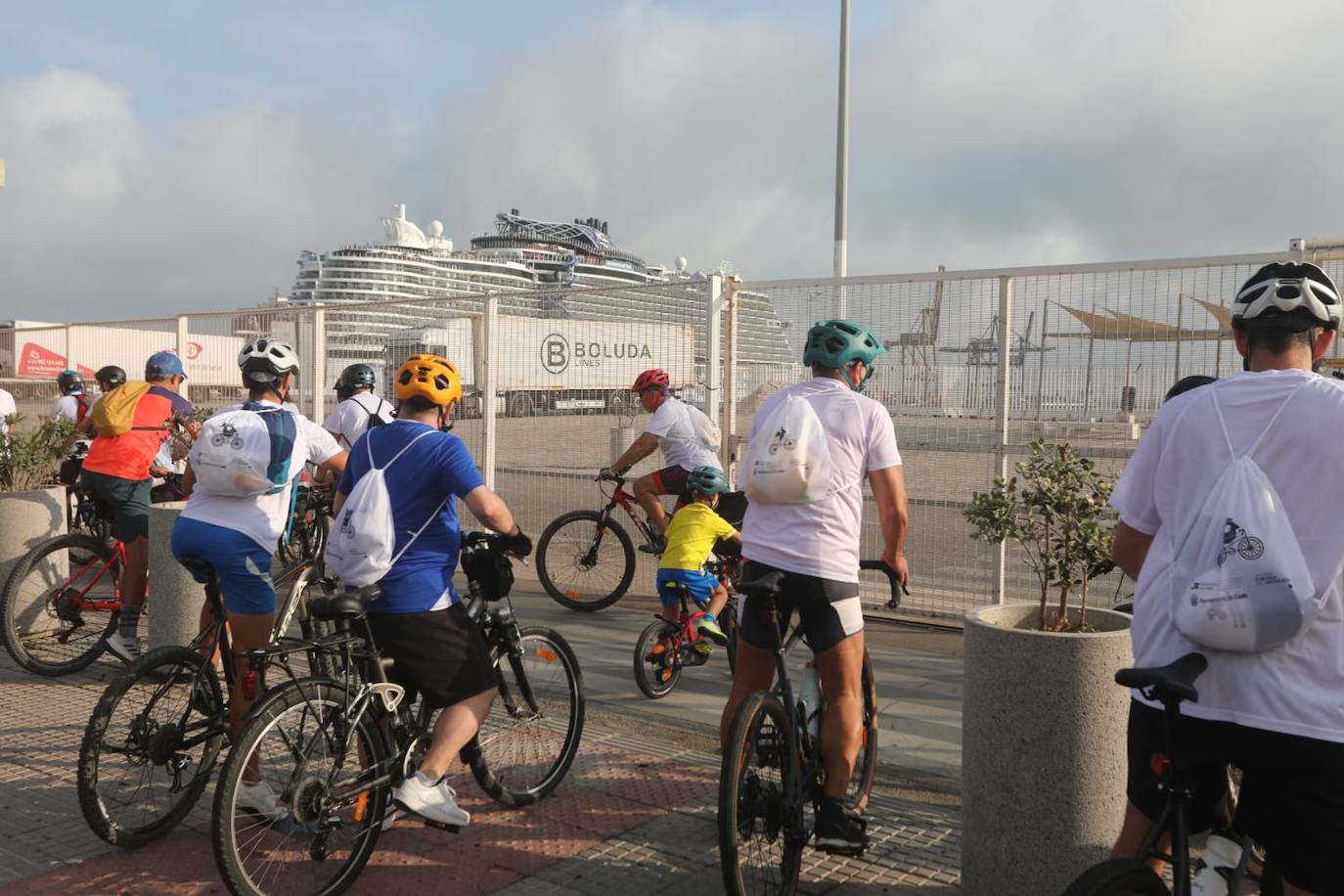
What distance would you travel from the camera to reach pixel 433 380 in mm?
4051

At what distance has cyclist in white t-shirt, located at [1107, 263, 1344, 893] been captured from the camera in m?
2.16

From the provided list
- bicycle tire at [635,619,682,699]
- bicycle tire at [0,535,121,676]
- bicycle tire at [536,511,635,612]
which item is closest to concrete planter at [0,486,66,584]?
bicycle tire at [0,535,121,676]

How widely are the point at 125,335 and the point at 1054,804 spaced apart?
48.4 feet

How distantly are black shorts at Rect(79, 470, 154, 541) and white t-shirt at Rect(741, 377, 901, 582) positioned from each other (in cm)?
464

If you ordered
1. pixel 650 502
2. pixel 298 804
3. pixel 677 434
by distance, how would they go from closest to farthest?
pixel 298 804 < pixel 677 434 < pixel 650 502

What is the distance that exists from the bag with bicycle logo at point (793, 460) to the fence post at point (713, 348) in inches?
206

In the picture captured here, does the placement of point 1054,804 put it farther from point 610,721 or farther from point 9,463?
point 9,463

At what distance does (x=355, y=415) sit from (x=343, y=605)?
496 cm

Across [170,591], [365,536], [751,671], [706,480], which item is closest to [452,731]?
[365,536]

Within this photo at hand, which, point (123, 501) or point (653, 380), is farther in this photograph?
point (653, 380)

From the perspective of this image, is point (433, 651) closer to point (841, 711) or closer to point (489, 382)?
point (841, 711)

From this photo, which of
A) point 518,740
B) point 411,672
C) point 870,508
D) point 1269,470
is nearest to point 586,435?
point 870,508

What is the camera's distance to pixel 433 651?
153 inches

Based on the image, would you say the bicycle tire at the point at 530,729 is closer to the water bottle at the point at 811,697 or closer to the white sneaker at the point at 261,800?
the white sneaker at the point at 261,800
